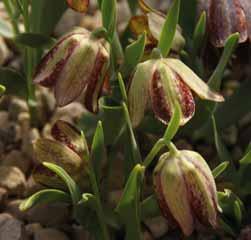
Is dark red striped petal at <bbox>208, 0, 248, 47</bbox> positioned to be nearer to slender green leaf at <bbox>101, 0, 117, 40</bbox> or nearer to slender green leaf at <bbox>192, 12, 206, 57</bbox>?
slender green leaf at <bbox>192, 12, 206, 57</bbox>

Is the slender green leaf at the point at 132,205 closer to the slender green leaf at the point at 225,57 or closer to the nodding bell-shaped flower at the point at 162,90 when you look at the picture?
the nodding bell-shaped flower at the point at 162,90

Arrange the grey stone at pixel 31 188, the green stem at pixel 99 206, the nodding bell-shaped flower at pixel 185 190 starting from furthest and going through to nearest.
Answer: the grey stone at pixel 31 188
the green stem at pixel 99 206
the nodding bell-shaped flower at pixel 185 190

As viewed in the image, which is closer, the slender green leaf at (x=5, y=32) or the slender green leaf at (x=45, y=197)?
the slender green leaf at (x=45, y=197)

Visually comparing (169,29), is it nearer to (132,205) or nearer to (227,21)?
(227,21)

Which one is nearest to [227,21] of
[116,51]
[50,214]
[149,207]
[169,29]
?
[169,29]

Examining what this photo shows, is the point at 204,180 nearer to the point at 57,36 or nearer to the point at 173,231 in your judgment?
the point at 173,231

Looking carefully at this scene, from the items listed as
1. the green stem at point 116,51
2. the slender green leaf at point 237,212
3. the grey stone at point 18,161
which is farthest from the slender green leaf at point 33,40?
the slender green leaf at point 237,212

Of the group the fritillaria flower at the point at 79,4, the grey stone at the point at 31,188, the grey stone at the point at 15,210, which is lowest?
the grey stone at the point at 15,210

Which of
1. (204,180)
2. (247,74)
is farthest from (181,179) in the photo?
(247,74)
